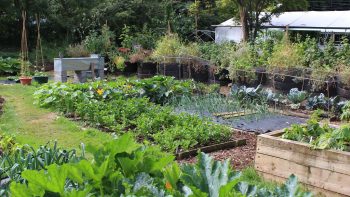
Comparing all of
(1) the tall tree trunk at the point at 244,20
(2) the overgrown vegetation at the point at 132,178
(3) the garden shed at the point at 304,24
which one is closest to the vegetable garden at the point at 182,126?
(2) the overgrown vegetation at the point at 132,178

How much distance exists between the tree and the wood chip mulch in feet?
39.0

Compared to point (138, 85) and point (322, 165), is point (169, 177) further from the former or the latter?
point (138, 85)

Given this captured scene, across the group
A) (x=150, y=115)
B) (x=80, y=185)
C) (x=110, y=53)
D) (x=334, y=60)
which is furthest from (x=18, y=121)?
(x=110, y=53)

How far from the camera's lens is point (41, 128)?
678 cm

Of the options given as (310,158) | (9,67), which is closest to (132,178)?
(310,158)

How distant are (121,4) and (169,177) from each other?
1836 centimetres

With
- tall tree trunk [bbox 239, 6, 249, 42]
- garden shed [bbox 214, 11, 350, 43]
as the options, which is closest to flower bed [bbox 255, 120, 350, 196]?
garden shed [bbox 214, 11, 350, 43]

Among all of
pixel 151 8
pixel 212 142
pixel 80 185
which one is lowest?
pixel 212 142

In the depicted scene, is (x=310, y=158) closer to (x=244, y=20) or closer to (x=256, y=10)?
(x=244, y=20)

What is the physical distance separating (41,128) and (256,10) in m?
13.0

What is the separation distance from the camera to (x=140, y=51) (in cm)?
1420

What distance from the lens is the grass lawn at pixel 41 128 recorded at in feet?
19.9

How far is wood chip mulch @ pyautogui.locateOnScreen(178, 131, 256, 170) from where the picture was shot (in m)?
5.11

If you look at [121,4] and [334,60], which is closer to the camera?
[334,60]
